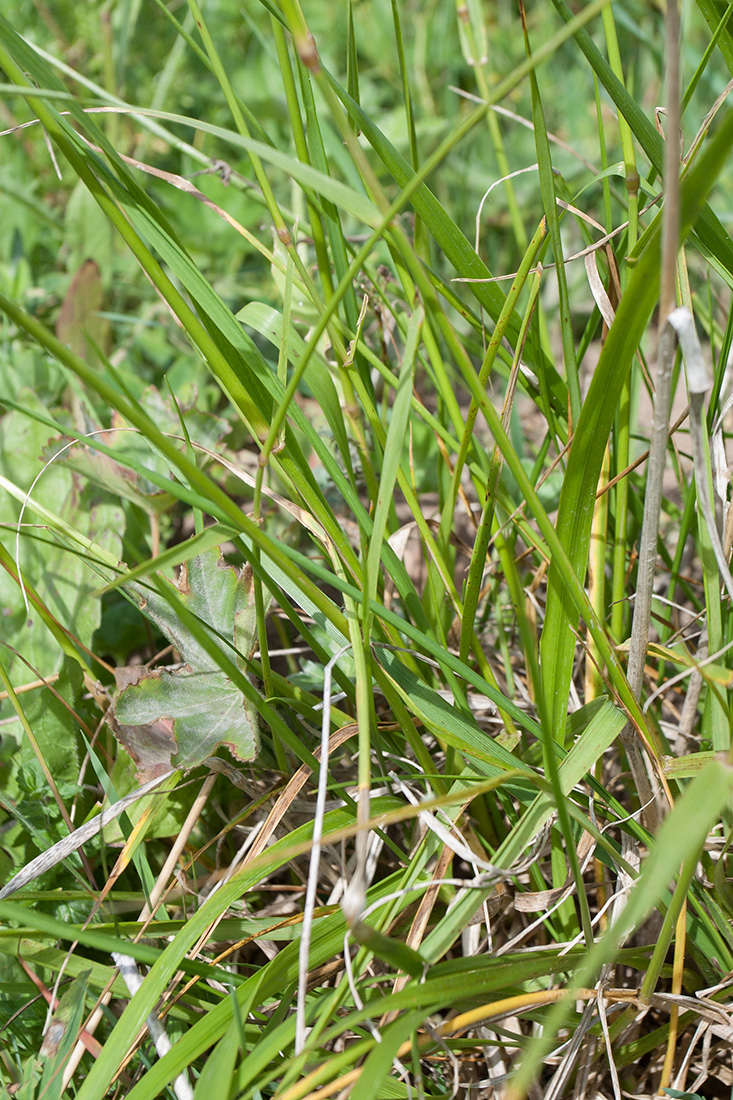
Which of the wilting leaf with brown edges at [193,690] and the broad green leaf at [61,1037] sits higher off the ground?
the wilting leaf with brown edges at [193,690]

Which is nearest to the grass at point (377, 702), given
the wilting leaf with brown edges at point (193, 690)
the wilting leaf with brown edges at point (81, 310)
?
the wilting leaf with brown edges at point (193, 690)

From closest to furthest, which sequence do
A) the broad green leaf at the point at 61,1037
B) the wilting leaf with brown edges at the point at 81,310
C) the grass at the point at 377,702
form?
the grass at the point at 377,702 → the broad green leaf at the point at 61,1037 → the wilting leaf with brown edges at the point at 81,310

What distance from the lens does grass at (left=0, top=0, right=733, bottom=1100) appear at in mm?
538

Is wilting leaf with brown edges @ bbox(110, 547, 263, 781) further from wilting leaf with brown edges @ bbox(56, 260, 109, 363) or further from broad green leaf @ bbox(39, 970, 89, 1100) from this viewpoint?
wilting leaf with brown edges @ bbox(56, 260, 109, 363)

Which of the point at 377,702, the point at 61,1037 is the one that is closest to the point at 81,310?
the point at 377,702

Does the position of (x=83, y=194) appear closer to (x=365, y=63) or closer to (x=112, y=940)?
(x=365, y=63)

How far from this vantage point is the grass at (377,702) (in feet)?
1.76

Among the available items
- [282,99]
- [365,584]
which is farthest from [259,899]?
A: [282,99]

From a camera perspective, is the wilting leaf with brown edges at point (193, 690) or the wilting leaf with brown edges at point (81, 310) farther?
the wilting leaf with brown edges at point (81, 310)

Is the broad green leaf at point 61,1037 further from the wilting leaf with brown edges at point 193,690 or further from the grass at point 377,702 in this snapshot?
the wilting leaf with brown edges at point 193,690

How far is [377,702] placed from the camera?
1032 mm

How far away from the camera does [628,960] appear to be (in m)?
0.69

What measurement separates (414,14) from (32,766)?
225 centimetres

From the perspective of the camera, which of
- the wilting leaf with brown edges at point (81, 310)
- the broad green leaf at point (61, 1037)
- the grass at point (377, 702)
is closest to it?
the grass at point (377, 702)
